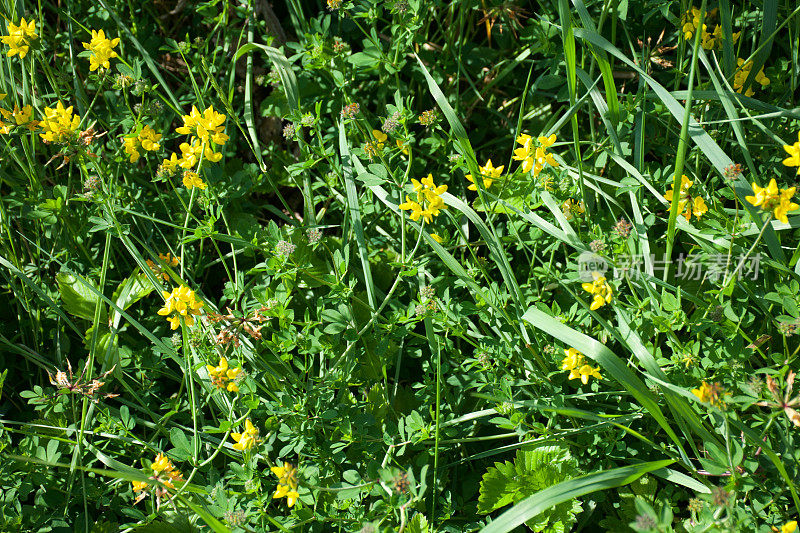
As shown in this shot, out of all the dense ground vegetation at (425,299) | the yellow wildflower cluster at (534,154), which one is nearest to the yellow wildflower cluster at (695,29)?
the dense ground vegetation at (425,299)

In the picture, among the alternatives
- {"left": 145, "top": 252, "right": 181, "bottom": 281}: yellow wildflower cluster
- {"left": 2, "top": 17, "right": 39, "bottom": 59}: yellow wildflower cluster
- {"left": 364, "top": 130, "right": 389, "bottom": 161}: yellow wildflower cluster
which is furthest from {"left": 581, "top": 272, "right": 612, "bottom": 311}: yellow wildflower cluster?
{"left": 2, "top": 17, "right": 39, "bottom": 59}: yellow wildflower cluster

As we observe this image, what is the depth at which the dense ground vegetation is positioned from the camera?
1.98m

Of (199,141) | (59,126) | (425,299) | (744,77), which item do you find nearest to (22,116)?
(59,126)

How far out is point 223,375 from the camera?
6.49 ft

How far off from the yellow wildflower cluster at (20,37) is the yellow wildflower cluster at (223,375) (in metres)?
1.37

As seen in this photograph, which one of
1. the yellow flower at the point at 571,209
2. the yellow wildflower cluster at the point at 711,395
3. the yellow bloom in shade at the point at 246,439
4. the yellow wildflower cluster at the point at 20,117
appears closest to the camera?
the yellow wildflower cluster at the point at 711,395

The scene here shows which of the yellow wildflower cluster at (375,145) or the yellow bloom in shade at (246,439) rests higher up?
the yellow wildflower cluster at (375,145)

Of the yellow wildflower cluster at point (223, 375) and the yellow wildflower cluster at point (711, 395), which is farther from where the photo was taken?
the yellow wildflower cluster at point (223, 375)

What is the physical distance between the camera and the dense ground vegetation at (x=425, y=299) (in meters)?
1.98

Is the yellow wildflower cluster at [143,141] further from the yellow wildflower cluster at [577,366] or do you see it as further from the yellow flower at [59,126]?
the yellow wildflower cluster at [577,366]

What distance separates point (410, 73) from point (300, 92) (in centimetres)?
47

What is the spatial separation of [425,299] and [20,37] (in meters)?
1.69

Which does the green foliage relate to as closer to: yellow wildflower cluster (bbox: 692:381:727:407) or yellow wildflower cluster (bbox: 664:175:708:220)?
yellow wildflower cluster (bbox: 692:381:727:407)

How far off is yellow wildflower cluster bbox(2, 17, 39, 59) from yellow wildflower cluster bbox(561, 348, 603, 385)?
2127mm
